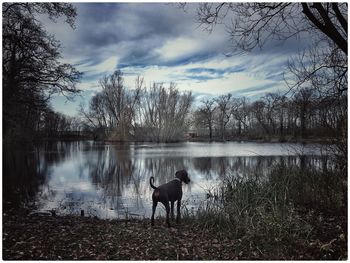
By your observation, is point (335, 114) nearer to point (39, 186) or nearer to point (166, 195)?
point (166, 195)

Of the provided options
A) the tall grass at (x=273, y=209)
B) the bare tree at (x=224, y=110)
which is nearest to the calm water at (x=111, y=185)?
the tall grass at (x=273, y=209)

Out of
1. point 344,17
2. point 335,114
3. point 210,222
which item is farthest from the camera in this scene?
point 344,17

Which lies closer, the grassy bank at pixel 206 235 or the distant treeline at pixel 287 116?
the grassy bank at pixel 206 235

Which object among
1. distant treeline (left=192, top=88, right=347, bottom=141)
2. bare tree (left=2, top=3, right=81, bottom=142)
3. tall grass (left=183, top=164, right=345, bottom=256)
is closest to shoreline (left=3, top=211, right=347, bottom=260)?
tall grass (left=183, top=164, right=345, bottom=256)

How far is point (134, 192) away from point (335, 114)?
680cm

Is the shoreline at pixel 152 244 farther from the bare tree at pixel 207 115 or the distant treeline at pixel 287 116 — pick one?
the bare tree at pixel 207 115

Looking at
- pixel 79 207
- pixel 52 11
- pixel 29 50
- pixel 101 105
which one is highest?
pixel 52 11

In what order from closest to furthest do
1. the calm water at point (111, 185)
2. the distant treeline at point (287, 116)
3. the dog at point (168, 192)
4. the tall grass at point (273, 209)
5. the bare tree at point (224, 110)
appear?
the tall grass at point (273, 209) < the dog at point (168, 192) < the distant treeline at point (287, 116) < the calm water at point (111, 185) < the bare tree at point (224, 110)

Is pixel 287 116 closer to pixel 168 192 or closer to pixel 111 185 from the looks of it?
pixel 111 185

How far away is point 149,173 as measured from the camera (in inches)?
581

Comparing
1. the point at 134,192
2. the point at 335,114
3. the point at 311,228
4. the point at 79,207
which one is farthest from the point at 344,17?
the point at 79,207

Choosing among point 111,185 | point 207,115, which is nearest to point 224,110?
point 207,115

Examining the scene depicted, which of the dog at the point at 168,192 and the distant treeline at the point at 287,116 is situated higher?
the distant treeline at the point at 287,116

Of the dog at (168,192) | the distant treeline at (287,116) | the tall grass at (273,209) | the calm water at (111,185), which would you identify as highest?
the distant treeline at (287,116)
